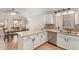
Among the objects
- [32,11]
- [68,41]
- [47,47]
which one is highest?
[32,11]

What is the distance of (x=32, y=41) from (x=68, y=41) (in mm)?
703

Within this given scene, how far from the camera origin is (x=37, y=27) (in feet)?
6.35

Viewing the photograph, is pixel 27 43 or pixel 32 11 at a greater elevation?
pixel 32 11

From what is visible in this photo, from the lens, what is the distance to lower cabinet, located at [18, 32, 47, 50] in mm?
1874

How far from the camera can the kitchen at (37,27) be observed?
1830 mm

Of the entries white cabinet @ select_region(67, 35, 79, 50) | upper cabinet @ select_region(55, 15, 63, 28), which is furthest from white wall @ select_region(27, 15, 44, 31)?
white cabinet @ select_region(67, 35, 79, 50)

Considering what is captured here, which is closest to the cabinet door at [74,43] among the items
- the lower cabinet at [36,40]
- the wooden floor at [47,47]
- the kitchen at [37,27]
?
the kitchen at [37,27]

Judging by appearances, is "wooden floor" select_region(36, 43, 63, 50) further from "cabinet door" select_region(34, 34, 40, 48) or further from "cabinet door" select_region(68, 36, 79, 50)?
"cabinet door" select_region(68, 36, 79, 50)

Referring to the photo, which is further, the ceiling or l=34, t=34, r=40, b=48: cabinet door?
l=34, t=34, r=40, b=48: cabinet door

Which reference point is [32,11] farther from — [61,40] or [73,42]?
[73,42]

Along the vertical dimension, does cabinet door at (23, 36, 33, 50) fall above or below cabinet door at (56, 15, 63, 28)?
below

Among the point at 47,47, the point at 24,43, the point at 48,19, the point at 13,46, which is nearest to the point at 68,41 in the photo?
the point at 47,47
